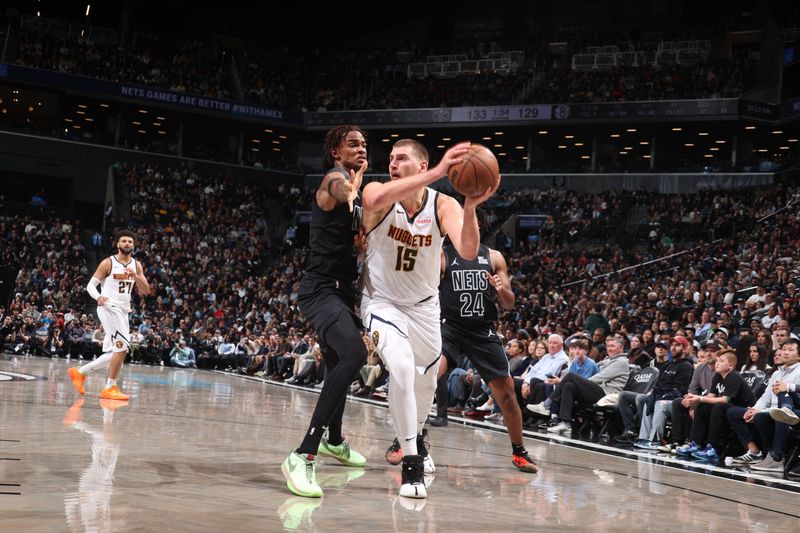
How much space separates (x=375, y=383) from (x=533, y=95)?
24.9 meters

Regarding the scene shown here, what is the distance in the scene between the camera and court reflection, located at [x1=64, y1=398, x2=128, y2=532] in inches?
143

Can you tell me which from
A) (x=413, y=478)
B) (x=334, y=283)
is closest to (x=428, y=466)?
(x=413, y=478)

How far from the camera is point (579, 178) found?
3575 cm

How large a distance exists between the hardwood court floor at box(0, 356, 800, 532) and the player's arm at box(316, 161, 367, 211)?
166 cm

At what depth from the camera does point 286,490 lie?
15.8 feet

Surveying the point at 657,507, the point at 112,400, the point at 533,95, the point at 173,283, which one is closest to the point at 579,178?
the point at 533,95

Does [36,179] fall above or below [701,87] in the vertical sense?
below

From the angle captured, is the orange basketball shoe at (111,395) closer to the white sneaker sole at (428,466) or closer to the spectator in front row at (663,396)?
the white sneaker sole at (428,466)

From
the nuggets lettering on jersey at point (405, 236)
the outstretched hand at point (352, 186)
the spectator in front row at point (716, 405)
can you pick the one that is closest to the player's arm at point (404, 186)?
the outstretched hand at point (352, 186)

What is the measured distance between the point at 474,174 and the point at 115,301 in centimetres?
709

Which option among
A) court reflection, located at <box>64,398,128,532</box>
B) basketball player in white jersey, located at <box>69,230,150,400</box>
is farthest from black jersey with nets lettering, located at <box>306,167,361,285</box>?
basketball player in white jersey, located at <box>69,230,150,400</box>

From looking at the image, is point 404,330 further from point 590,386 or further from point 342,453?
point 590,386

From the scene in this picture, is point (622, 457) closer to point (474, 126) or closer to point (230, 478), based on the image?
point (230, 478)

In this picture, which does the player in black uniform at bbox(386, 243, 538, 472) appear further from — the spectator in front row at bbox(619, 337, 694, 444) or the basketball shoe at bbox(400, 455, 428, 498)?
the spectator in front row at bbox(619, 337, 694, 444)
